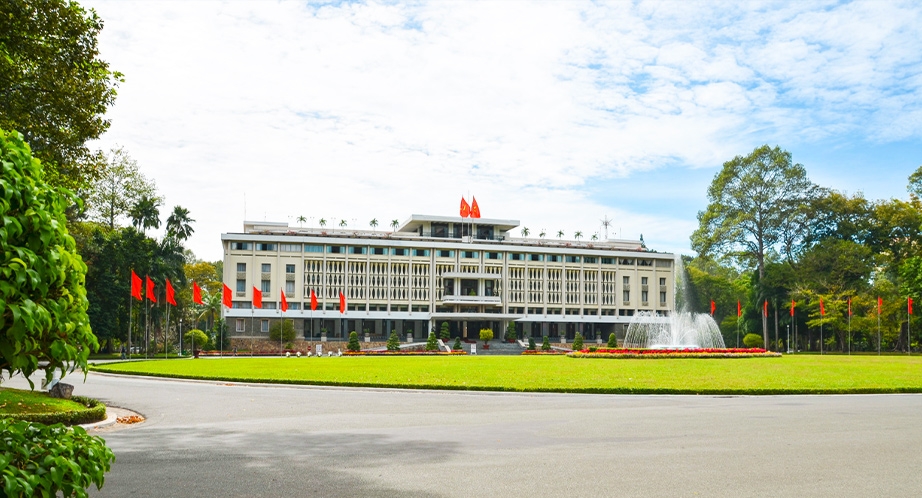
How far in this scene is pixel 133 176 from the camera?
7069cm

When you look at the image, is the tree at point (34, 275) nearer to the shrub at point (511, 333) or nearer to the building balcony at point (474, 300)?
the shrub at point (511, 333)

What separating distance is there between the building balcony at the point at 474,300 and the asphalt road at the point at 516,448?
75826 millimetres

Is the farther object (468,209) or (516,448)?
(468,209)

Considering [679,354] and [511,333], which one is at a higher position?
[679,354]

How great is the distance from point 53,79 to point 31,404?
8.67 metres

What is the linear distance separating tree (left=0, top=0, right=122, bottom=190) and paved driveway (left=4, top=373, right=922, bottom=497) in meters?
7.83

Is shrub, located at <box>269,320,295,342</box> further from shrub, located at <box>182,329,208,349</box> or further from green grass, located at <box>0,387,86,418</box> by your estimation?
green grass, located at <box>0,387,86,418</box>

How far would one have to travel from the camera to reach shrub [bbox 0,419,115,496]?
15.3 ft

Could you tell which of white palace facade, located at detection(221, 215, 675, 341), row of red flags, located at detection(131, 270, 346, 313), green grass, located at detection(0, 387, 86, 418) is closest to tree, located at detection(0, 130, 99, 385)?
green grass, located at detection(0, 387, 86, 418)

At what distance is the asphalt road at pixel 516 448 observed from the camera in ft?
31.1

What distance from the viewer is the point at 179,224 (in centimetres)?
7838

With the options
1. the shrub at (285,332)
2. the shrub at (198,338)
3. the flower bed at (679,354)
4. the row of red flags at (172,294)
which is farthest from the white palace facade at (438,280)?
the flower bed at (679,354)

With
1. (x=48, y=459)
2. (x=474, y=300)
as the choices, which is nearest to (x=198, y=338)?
(x=474, y=300)

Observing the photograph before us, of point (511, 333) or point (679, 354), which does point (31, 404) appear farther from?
point (511, 333)
